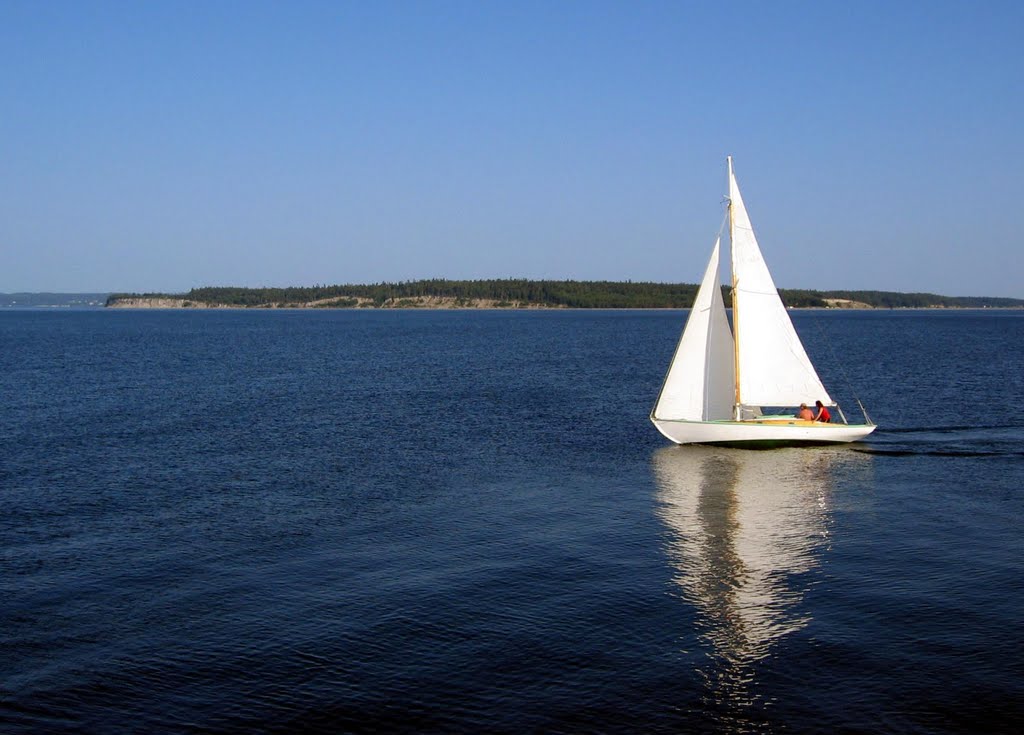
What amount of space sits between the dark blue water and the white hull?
657 millimetres

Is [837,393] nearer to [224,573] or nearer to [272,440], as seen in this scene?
[272,440]

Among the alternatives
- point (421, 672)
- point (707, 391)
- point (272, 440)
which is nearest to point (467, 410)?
point (272, 440)

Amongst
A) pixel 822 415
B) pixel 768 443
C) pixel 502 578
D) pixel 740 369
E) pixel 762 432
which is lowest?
pixel 502 578

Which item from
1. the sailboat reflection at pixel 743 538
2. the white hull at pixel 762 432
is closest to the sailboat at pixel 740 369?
the white hull at pixel 762 432

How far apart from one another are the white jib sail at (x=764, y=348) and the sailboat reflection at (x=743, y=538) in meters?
2.92

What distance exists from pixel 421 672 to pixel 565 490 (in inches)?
612

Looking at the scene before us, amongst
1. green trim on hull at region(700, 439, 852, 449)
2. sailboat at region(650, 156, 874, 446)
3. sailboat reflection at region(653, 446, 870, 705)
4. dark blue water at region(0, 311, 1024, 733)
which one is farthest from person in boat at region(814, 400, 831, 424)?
dark blue water at region(0, 311, 1024, 733)

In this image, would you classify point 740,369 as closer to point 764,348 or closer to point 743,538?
point 764,348

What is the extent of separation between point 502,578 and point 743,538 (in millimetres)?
7835

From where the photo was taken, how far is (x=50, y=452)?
4034 cm

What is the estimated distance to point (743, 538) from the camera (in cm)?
2786

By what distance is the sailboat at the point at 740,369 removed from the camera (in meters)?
41.5

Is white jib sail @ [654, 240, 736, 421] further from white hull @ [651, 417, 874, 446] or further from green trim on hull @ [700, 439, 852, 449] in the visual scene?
green trim on hull @ [700, 439, 852, 449]

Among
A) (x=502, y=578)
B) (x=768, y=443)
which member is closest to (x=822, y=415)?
(x=768, y=443)
